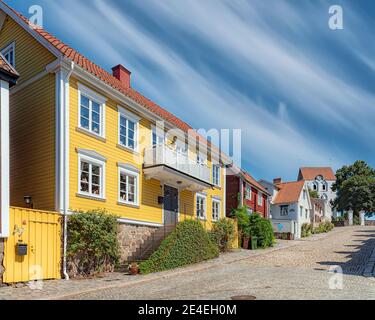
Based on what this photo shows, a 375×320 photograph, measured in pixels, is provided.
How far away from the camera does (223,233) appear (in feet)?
81.8

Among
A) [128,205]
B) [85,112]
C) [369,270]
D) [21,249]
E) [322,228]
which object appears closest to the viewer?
[21,249]

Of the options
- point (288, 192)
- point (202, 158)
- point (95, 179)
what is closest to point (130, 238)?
point (95, 179)

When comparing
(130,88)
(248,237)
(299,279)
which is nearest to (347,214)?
(248,237)

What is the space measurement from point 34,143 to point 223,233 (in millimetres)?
12282

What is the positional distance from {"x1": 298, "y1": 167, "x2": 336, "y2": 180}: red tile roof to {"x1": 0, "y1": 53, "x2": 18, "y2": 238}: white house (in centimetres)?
11705

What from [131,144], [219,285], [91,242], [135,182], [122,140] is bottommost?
[219,285]

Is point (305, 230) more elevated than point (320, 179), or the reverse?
point (320, 179)

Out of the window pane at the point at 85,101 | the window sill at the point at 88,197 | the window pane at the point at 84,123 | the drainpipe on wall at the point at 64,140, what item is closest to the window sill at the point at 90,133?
the window pane at the point at 84,123

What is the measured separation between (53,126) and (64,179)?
220 centimetres

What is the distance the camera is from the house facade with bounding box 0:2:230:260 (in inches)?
646

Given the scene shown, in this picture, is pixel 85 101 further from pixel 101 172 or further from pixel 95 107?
pixel 101 172

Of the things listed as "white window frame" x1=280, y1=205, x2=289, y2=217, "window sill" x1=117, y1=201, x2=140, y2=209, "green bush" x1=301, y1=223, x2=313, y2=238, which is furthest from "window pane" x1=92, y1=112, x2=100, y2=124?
"white window frame" x1=280, y1=205, x2=289, y2=217

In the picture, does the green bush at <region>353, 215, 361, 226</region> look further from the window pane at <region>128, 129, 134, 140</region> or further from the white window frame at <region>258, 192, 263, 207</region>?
the window pane at <region>128, 129, 134, 140</region>
